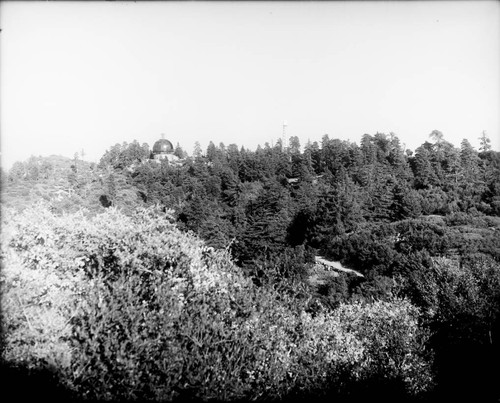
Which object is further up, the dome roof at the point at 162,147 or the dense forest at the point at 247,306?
the dome roof at the point at 162,147

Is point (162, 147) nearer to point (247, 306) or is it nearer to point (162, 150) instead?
point (162, 150)

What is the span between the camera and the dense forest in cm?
883

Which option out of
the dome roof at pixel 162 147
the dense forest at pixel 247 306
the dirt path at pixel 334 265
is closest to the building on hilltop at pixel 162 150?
the dome roof at pixel 162 147

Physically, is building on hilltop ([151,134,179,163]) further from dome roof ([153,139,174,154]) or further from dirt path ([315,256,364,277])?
dirt path ([315,256,364,277])

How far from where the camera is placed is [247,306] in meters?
12.3

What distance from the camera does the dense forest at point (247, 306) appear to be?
883cm

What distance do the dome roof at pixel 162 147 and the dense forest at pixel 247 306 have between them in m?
54.9

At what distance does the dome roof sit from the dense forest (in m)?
54.9

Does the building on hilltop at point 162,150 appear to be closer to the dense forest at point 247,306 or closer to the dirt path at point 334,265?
the dense forest at point 247,306

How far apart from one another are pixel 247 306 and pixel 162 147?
10804cm

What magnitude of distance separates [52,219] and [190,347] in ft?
26.6

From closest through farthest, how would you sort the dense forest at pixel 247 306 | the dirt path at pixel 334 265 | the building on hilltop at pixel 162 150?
the dense forest at pixel 247 306
the dirt path at pixel 334 265
the building on hilltop at pixel 162 150

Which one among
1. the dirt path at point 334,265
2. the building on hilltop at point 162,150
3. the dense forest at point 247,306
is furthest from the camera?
the building on hilltop at point 162,150

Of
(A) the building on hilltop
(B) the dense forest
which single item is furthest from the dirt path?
(A) the building on hilltop
